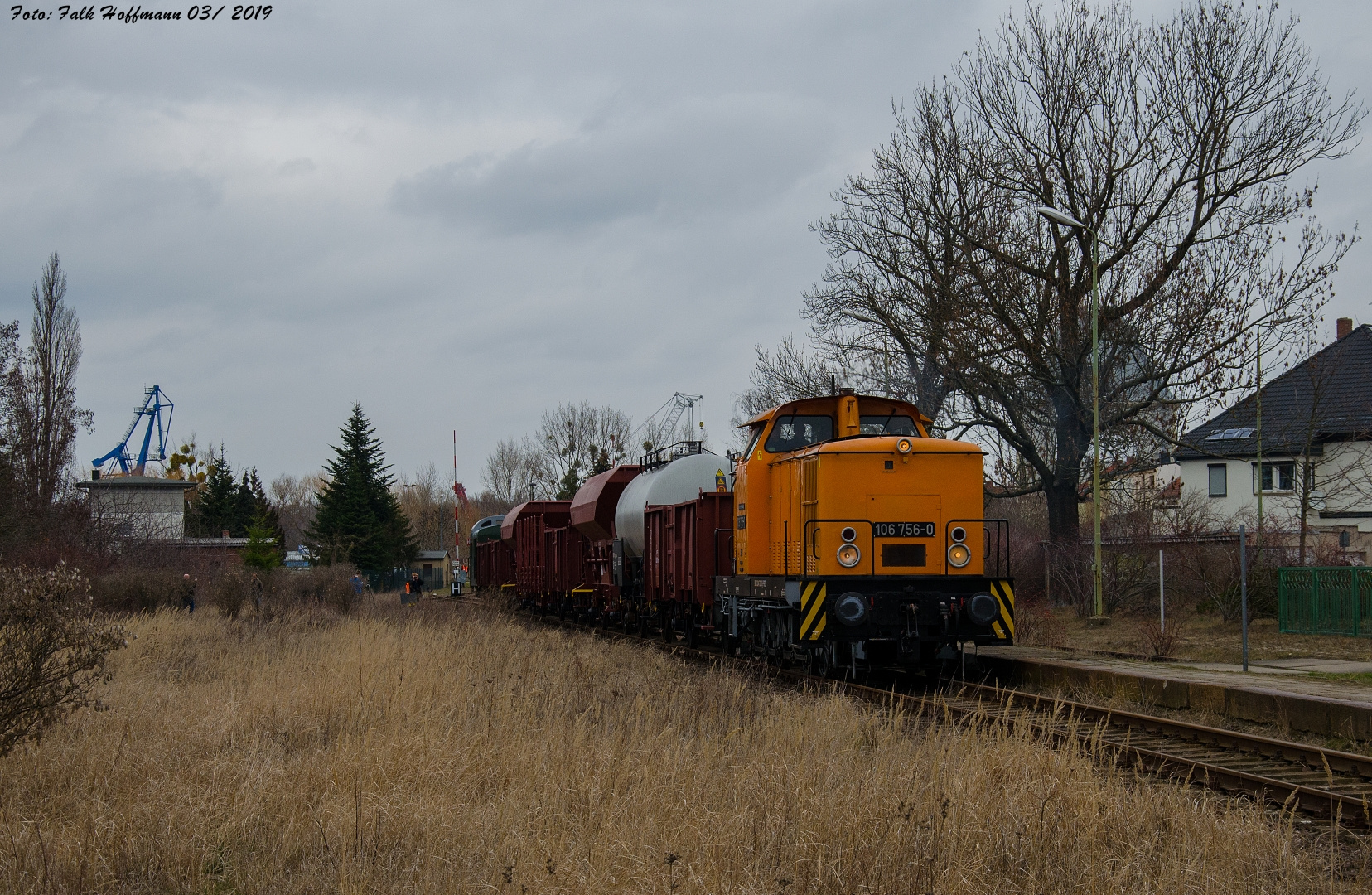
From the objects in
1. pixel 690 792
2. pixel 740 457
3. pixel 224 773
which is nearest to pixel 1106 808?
pixel 690 792

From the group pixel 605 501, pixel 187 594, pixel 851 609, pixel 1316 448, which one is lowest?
pixel 187 594

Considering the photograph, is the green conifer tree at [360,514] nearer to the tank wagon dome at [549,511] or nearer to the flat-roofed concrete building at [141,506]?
the flat-roofed concrete building at [141,506]

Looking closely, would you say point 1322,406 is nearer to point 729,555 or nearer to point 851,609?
point 729,555

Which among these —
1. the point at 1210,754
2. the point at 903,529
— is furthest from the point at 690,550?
the point at 1210,754

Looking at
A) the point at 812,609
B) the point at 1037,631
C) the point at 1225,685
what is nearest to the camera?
the point at 1225,685

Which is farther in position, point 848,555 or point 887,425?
point 887,425

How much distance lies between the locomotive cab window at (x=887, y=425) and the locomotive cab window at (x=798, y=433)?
1.34 feet

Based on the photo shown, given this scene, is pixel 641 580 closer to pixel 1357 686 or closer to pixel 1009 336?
pixel 1009 336

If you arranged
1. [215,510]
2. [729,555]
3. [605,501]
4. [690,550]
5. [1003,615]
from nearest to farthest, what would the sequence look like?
[1003,615]
[729,555]
[690,550]
[605,501]
[215,510]

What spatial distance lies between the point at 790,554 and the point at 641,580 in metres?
7.94

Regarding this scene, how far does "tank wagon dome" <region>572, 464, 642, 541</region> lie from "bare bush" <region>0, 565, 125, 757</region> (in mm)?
15969

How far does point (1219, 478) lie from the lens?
4803 cm

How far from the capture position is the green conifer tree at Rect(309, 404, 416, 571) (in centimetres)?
5959

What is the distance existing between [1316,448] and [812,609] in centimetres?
3026
